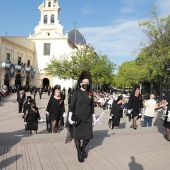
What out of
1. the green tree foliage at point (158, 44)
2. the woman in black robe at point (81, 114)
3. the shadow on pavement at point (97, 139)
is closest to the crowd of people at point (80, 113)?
the woman in black robe at point (81, 114)

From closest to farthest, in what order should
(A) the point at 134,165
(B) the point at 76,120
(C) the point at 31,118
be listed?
(A) the point at 134,165 → (B) the point at 76,120 → (C) the point at 31,118

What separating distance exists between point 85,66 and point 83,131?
33642 mm

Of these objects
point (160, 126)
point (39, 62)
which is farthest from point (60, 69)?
point (160, 126)

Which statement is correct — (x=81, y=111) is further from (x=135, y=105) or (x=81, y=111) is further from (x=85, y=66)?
(x=85, y=66)

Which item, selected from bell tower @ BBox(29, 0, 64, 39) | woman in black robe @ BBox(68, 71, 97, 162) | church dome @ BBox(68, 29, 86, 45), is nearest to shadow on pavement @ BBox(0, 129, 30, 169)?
woman in black robe @ BBox(68, 71, 97, 162)

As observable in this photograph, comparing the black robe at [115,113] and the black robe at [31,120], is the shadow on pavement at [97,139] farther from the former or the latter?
the black robe at [31,120]

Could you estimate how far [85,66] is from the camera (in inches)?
Result: 1534

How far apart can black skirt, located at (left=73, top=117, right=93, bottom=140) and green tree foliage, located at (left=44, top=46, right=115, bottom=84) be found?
32410mm

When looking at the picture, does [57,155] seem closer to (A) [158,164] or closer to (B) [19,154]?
(B) [19,154]

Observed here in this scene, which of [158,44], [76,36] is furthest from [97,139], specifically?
[76,36]

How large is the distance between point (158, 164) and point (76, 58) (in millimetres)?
34402

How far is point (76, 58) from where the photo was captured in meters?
39.3

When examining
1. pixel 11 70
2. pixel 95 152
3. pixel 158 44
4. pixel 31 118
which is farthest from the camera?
pixel 11 70

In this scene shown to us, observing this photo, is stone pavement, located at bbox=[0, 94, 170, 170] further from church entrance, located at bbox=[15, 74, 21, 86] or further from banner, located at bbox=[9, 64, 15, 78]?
church entrance, located at bbox=[15, 74, 21, 86]
